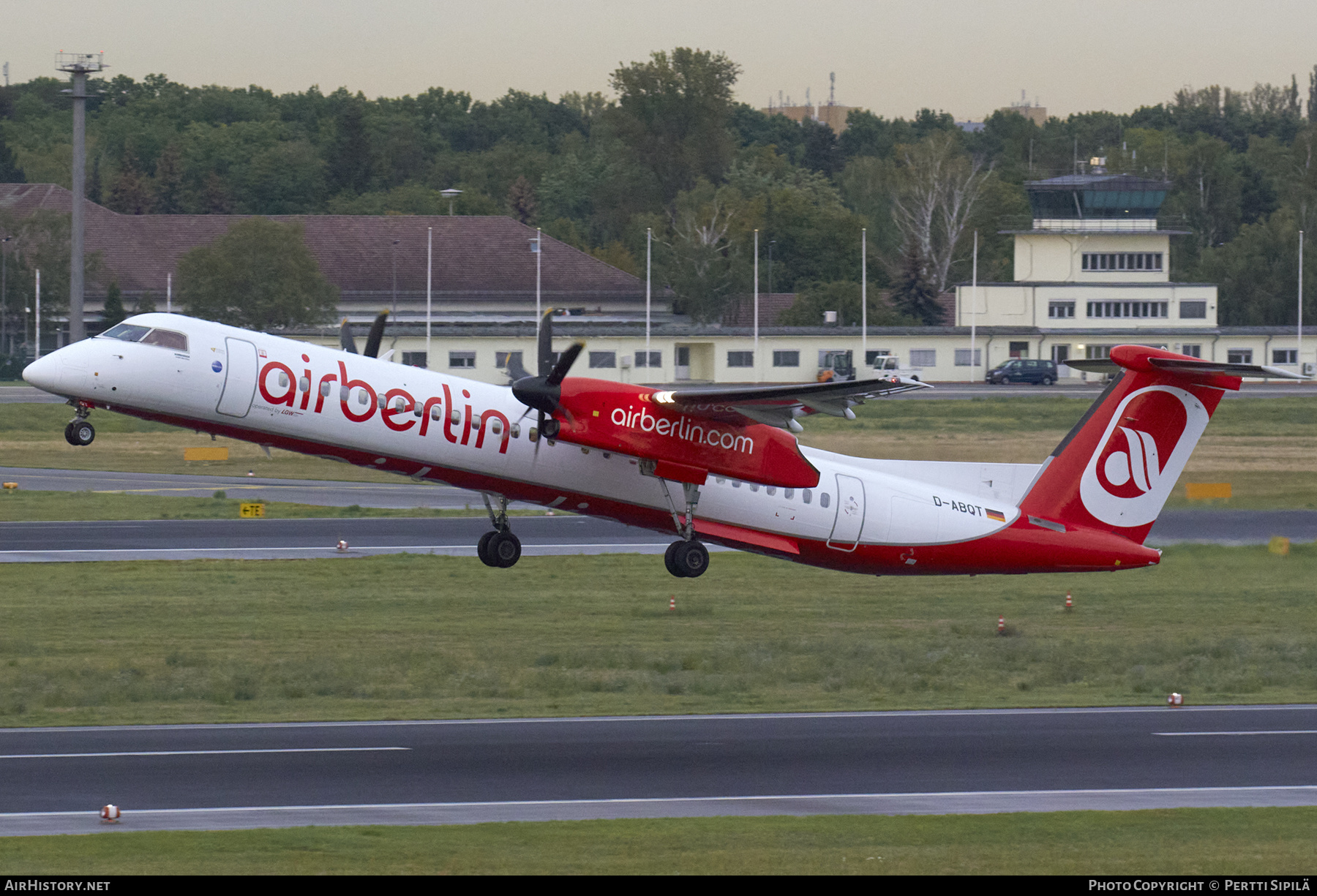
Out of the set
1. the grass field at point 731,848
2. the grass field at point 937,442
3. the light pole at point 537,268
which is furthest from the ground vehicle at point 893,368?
the grass field at point 731,848

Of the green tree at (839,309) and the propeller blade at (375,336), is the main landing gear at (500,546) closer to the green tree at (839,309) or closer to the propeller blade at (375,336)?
the propeller blade at (375,336)

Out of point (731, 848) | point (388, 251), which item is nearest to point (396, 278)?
point (388, 251)

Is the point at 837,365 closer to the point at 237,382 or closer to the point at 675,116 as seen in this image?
the point at 675,116

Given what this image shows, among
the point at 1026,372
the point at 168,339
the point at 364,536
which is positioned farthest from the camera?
the point at 1026,372

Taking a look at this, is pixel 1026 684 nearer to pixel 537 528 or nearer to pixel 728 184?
pixel 537 528

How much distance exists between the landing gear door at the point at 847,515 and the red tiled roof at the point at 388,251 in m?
78.8

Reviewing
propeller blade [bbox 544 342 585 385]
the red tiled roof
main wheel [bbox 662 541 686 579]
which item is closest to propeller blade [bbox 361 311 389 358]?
propeller blade [bbox 544 342 585 385]

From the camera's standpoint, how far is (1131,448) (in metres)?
32.6

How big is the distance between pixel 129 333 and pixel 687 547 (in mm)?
11110

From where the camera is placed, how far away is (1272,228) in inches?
5364

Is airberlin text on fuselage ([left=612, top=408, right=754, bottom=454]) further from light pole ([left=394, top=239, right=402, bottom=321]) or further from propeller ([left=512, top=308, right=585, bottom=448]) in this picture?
light pole ([left=394, top=239, right=402, bottom=321])

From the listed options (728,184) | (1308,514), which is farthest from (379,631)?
(728,184)
